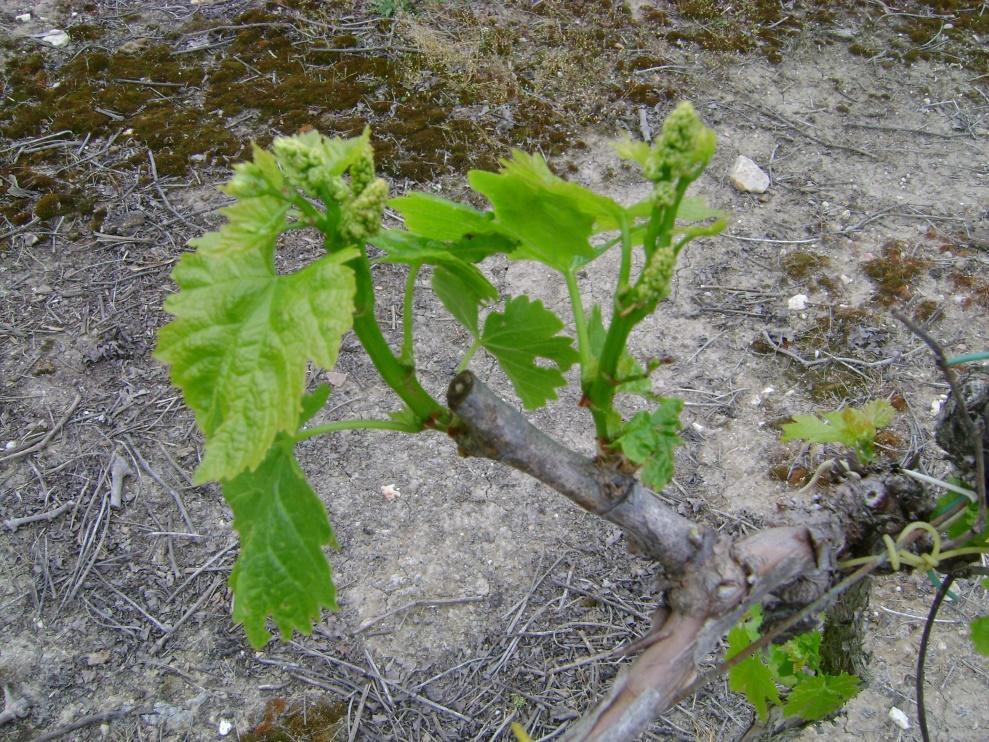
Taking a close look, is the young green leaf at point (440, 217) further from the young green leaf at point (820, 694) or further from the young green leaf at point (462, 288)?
the young green leaf at point (820, 694)

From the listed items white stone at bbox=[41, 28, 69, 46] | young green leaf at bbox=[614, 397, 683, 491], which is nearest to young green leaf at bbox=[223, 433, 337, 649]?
young green leaf at bbox=[614, 397, 683, 491]

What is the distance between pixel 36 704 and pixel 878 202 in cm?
374

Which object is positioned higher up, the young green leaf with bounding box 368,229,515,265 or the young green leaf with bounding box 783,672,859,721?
the young green leaf with bounding box 368,229,515,265

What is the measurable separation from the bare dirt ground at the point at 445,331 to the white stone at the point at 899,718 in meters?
0.02

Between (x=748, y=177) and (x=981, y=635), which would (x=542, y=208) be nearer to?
(x=981, y=635)

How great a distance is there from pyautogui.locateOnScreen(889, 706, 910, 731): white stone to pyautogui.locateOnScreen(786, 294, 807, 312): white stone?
153 cm

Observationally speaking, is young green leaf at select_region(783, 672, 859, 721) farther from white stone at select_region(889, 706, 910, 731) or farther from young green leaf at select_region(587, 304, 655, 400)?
young green leaf at select_region(587, 304, 655, 400)

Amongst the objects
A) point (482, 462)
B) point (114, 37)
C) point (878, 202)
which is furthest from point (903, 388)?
point (114, 37)

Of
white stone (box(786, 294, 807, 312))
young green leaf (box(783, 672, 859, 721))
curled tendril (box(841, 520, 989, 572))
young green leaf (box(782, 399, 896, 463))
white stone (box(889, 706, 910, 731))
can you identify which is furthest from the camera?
white stone (box(786, 294, 807, 312))

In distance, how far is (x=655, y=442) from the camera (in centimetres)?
109

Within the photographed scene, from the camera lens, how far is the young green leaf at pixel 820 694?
1599 millimetres

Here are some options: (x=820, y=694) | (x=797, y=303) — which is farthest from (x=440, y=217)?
(x=797, y=303)

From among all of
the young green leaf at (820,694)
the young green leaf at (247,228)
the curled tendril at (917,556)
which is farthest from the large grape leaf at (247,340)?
the young green leaf at (820,694)

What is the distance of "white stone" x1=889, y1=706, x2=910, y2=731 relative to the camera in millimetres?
2182
